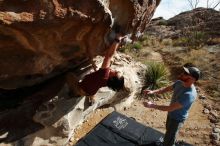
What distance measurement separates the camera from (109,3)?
15.2 feet

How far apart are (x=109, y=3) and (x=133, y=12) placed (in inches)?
22.4

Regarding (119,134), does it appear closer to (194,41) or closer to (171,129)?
(171,129)

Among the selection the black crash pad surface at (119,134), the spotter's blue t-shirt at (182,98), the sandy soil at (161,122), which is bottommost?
the sandy soil at (161,122)

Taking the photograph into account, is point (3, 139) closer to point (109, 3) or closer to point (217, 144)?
point (109, 3)

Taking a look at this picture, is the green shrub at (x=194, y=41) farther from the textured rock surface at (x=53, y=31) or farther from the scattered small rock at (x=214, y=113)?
the textured rock surface at (x=53, y=31)

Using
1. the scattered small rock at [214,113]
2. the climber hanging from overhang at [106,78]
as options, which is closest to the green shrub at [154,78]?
the scattered small rock at [214,113]

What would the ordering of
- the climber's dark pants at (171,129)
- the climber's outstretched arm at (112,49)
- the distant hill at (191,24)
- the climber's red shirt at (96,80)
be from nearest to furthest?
the climber's outstretched arm at (112,49) → the climber's red shirt at (96,80) → the climber's dark pants at (171,129) → the distant hill at (191,24)

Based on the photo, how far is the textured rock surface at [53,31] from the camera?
388 centimetres

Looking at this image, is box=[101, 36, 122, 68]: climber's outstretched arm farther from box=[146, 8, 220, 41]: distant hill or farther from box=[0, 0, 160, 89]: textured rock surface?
box=[146, 8, 220, 41]: distant hill

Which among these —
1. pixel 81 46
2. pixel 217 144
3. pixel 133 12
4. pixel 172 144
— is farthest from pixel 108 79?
pixel 217 144

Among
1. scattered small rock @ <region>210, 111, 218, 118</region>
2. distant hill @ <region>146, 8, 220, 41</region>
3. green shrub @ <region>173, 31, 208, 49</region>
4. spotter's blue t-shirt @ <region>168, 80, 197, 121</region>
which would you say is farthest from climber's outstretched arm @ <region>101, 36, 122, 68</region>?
distant hill @ <region>146, 8, 220, 41</region>

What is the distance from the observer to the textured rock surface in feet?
12.7

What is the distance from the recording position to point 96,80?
5680 millimetres

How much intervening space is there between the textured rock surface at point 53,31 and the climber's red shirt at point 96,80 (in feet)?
1.19
